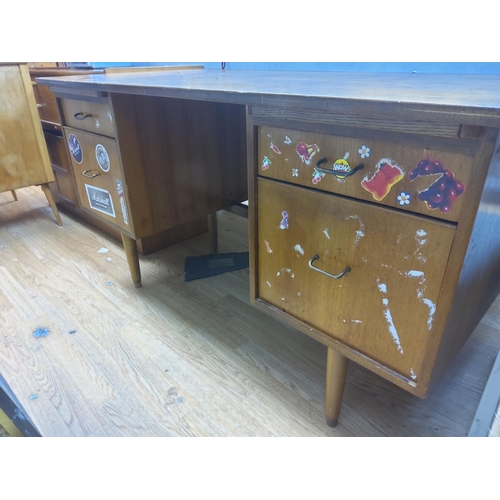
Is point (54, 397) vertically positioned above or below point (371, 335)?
below

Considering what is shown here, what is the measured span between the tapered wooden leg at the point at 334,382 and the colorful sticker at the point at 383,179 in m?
0.36

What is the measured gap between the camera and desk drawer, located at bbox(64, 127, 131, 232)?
1.13 metres

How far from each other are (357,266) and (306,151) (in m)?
0.22

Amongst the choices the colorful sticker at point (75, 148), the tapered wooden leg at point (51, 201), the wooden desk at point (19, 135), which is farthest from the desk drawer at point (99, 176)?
Answer: the tapered wooden leg at point (51, 201)

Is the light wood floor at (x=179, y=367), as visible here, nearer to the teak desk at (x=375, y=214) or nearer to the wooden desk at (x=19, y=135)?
the teak desk at (x=375, y=214)

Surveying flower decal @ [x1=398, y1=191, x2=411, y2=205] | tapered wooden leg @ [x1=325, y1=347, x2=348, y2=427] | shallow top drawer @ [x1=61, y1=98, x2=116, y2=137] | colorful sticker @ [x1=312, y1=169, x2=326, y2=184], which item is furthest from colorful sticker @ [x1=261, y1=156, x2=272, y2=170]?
shallow top drawer @ [x1=61, y1=98, x2=116, y2=137]

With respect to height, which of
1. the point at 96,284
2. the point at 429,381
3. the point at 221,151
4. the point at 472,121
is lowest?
the point at 96,284

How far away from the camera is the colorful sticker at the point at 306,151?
61cm

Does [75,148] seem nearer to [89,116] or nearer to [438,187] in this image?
[89,116]

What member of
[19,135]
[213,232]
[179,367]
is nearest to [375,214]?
[179,367]

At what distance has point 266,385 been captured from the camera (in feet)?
3.22
